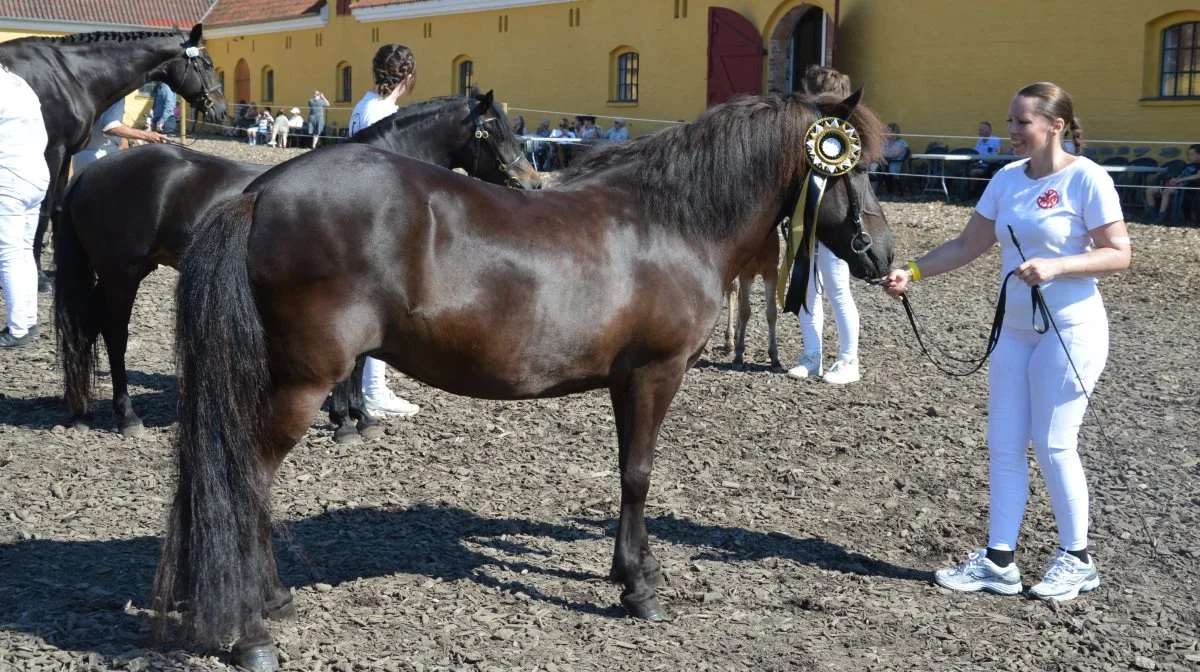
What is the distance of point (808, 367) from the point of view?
8.51 m

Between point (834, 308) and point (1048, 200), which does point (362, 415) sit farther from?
point (1048, 200)

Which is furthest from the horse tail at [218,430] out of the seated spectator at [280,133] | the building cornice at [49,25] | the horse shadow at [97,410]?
the building cornice at [49,25]

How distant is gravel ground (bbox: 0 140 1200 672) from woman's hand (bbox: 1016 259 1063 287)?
50.8 inches

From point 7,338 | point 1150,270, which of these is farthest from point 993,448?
point 1150,270

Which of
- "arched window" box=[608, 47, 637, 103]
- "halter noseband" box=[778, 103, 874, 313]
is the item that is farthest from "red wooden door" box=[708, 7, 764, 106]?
"halter noseband" box=[778, 103, 874, 313]

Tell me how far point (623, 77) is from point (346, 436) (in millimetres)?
25619

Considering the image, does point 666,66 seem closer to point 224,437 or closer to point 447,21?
point 447,21

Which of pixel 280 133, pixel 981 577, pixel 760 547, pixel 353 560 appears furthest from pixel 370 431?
pixel 280 133

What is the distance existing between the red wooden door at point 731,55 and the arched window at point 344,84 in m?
17.9

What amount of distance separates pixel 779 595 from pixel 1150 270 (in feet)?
35.1

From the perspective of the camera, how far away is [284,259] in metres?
3.66

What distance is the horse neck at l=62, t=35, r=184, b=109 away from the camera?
28.0 feet

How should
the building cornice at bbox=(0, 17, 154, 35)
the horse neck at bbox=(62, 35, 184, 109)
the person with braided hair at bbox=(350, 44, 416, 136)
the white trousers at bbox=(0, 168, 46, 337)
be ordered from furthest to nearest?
1. the building cornice at bbox=(0, 17, 154, 35)
2. the horse neck at bbox=(62, 35, 184, 109)
3. the white trousers at bbox=(0, 168, 46, 337)
4. the person with braided hair at bbox=(350, 44, 416, 136)

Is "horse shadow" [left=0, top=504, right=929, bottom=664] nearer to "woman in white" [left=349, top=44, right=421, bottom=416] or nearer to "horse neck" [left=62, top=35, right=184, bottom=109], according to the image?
"woman in white" [left=349, top=44, right=421, bottom=416]
